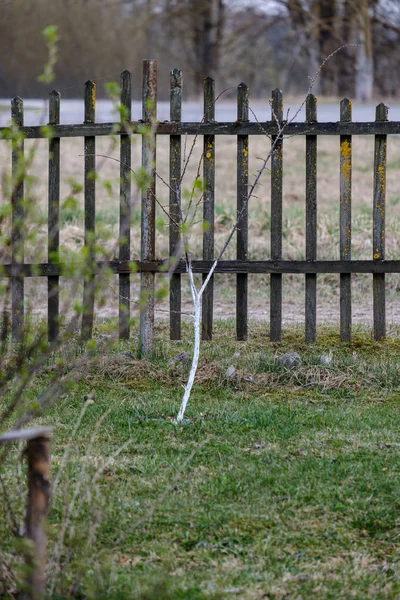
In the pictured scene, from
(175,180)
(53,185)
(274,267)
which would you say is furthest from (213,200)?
(53,185)

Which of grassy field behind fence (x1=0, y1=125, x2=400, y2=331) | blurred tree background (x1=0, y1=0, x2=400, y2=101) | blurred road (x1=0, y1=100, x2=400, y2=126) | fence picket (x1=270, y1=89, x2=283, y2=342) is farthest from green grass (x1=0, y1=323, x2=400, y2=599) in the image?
blurred tree background (x1=0, y1=0, x2=400, y2=101)

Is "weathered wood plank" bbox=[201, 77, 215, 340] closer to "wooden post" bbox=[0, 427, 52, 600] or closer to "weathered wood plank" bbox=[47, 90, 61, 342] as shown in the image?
"weathered wood plank" bbox=[47, 90, 61, 342]

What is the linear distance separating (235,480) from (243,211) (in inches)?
101

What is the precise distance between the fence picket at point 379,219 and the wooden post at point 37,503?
4.13m

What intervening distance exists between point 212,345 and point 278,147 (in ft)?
4.77

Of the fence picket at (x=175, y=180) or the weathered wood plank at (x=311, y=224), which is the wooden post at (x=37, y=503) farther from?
the weathered wood plank at (x=311, y=224)

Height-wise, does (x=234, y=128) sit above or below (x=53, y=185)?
above

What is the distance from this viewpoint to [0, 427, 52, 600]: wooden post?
2.20 metres

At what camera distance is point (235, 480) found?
3730 millimetres

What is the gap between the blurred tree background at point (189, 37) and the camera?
28031mm

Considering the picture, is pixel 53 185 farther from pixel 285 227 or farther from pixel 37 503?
pixel 285 227

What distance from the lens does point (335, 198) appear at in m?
14.0

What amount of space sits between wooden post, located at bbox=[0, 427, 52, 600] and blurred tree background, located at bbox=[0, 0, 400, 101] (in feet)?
79.7

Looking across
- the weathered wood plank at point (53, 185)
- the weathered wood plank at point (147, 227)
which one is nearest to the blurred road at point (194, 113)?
the weathered wood plank at point (53, 185)
